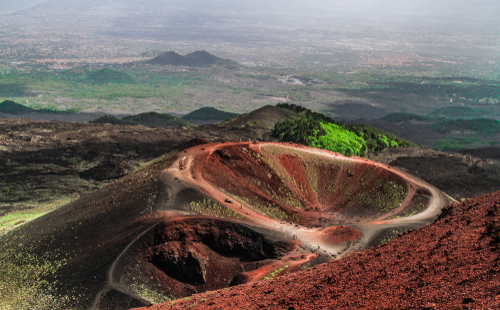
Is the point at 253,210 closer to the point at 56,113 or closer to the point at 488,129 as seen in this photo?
the point at 488,129

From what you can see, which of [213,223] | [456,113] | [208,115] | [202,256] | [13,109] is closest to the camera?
[202,256]

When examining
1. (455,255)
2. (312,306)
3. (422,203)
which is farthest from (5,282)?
(422,203)

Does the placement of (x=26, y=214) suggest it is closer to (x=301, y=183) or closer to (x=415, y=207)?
(x=301, y=183)

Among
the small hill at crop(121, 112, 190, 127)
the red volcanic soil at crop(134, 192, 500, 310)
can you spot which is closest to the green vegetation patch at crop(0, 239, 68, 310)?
the red volcanic soil at crop(134, 192, 500, 310)

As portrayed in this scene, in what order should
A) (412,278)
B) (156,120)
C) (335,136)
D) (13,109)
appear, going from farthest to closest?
(13,109)
(156,120)
(335,136)
(412,278)

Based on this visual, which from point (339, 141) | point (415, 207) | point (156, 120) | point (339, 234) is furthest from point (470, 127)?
point (339, 234)

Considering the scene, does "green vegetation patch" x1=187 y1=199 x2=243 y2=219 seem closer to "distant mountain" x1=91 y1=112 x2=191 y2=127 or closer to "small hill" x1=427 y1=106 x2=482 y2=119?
"distant mountain" x1=91 y1=112 x2=191 y2=127
